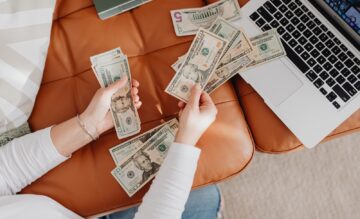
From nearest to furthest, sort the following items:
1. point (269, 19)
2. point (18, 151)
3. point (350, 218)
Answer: point (18, 151) < point (269, 19) < point (350, 218)

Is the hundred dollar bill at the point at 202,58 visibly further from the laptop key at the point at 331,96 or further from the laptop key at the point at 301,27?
the laptop key at the point at 331,96

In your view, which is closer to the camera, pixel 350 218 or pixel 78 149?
pixel 78 149

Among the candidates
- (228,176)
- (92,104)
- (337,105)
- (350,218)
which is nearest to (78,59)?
(92,104)

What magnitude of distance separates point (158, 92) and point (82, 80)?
266 millimetres

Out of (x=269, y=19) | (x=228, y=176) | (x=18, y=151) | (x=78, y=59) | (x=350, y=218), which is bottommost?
(x=350, y=218)

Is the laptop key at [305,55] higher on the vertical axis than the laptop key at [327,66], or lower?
higher

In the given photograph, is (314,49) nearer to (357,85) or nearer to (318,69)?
(318,69)

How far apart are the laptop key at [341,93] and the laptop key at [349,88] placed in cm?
1

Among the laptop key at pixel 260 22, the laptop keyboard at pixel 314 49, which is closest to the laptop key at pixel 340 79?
the laptop keyboard at pixel 314 49

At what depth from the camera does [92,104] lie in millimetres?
1284

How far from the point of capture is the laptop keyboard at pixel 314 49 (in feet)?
4.17

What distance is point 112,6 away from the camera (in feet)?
4.55

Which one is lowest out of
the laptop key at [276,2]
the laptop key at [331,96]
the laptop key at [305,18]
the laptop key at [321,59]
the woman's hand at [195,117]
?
the woman's hand at [195,117]

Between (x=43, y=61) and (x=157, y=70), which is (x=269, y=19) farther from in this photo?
(x=43, y=61)
